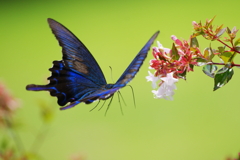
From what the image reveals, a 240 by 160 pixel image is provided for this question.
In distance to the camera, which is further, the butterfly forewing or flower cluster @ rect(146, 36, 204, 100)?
the butterfly forewing

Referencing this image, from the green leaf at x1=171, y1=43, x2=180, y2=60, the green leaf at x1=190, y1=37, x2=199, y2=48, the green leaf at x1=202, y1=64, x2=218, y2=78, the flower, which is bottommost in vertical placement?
the flower

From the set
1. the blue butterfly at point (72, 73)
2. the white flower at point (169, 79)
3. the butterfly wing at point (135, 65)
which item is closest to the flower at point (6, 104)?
the blue butterfly at point (72, 73)

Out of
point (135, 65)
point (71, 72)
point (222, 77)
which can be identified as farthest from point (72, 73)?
point (222, 77)

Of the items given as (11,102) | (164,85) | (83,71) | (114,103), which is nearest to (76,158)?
(11,102)

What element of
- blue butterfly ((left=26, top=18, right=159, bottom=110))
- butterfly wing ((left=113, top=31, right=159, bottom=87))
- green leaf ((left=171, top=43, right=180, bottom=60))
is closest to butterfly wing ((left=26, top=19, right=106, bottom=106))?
blue butterfly ((left=26, top=18, right=159, bottom=110))

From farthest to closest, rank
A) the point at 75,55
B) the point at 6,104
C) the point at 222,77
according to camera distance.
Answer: the point at 6,104 → the point at 75,55 → the point at 222,77

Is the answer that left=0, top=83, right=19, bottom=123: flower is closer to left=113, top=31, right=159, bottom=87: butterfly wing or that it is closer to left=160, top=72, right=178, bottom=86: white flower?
left=113, top=31, right=159, bottom=87: butterfly wing

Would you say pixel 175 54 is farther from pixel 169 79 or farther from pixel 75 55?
pixel 75 55

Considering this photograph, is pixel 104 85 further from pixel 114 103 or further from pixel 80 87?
pixel 114 103
